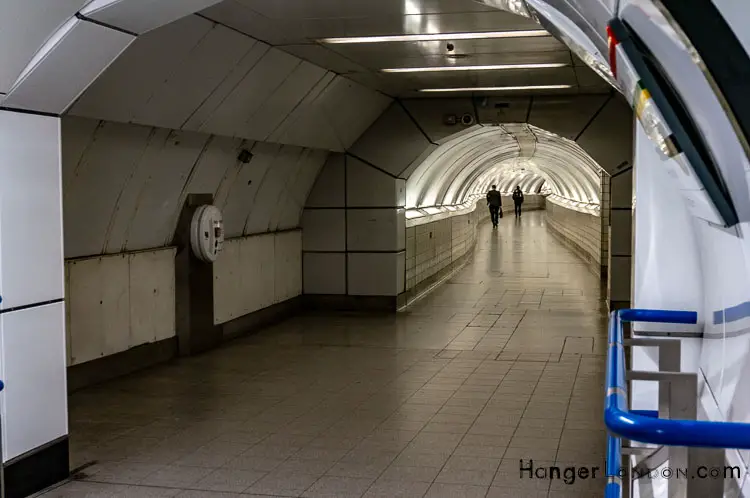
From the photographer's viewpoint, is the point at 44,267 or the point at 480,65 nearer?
the point at 44,267

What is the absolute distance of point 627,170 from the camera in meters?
12.9

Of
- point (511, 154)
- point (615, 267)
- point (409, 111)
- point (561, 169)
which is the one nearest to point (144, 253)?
point (409, 111)

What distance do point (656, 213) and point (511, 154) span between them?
25222 millimetres

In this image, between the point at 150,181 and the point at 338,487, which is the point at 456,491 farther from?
the point at 150,181

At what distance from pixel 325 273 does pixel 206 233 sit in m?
3.96

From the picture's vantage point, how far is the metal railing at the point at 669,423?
1.90m

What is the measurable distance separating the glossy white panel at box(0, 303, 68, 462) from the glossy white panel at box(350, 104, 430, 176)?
326 inches

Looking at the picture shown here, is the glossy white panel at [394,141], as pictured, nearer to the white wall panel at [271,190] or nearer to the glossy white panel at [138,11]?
the white wall panel at [271,190]

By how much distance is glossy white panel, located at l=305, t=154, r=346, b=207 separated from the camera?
1352 cm

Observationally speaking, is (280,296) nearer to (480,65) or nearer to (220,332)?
(220,332)

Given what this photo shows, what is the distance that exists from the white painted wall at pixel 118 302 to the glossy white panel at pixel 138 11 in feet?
10.8

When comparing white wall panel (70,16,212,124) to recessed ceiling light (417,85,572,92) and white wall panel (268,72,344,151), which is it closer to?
white wall panel (268,72,344,151)

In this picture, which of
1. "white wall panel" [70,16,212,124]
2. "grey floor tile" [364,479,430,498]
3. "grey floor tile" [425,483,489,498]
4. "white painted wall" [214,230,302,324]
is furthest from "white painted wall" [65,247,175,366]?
"grey floor tile" [425,483,489,498]

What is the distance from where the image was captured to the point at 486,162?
28859 millimetres
